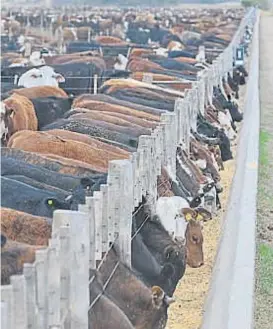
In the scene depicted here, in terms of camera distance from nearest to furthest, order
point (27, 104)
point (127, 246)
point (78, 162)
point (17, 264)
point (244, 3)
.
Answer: point (17, 264) → point (127, 246) → point (78, 162) → point (27, 104) → point (244, 3)

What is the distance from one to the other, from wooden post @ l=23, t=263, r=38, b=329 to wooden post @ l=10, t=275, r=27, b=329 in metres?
0.11

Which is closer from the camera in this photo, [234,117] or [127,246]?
[127,246]

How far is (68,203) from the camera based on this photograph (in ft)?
21.0

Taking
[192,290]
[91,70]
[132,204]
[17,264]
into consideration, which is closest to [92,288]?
[17,264]

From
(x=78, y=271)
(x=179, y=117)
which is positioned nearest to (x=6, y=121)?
(x=179, y=117)

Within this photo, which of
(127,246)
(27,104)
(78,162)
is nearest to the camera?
(127,246)

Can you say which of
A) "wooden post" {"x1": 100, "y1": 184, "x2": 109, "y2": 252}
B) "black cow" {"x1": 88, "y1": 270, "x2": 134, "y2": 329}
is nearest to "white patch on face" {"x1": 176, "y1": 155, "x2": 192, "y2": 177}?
"wooden post" {"x1": 100, "y1": 184, "x2": 109, "y2": 252}

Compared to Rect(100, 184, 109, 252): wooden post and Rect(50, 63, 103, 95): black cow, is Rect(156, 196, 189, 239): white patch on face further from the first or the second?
Rect(50, 63, 103, 95): black cow

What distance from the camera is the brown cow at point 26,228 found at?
5.56 m

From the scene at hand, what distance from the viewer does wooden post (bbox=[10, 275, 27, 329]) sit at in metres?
3.64

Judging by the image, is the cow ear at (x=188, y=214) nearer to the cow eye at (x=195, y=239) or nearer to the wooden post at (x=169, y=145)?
the cow eye at (x=195, y=239)

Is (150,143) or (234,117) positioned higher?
(150,143)

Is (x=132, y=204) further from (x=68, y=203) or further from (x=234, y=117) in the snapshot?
(x=234, y=117)

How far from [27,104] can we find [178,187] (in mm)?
4650
